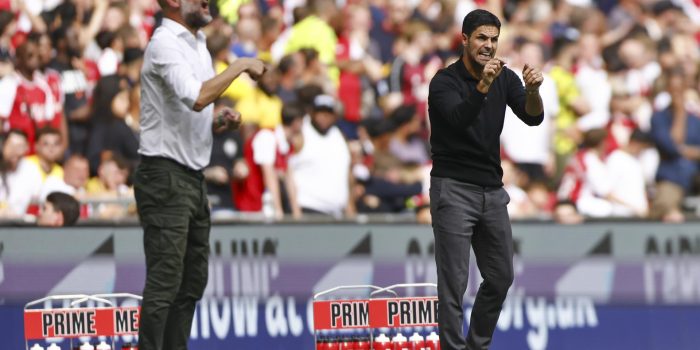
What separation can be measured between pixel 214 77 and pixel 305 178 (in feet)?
18.0

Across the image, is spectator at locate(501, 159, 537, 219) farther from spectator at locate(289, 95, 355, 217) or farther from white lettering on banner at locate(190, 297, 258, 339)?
white lettering on banner at locate(190, 297, 258, 339)

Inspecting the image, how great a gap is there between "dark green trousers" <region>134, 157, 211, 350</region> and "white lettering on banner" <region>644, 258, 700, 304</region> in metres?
4.85

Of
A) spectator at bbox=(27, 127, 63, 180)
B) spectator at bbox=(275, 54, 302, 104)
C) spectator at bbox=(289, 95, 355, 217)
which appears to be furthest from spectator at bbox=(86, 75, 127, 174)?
spectator at bbox=(275, 54, 302, 104)

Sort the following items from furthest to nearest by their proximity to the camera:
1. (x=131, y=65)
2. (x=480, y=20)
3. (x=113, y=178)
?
(x=131, y=65)
(x=113, y=178)
(x=480, y=20)

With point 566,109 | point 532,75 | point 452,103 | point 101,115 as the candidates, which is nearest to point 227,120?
point 452,103

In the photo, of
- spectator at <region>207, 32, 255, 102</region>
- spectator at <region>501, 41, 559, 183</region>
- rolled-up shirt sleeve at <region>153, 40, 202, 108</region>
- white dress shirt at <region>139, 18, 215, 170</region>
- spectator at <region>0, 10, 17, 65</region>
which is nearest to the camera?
rolled-up shirt sleeve at <region>153, 40, 202, 108</region>

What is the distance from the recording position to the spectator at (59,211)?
12.2 m

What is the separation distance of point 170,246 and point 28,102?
622cm

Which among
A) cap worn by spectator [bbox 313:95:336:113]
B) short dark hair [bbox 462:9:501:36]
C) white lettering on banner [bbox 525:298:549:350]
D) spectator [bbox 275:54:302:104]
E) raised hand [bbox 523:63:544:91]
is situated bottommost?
white lettering on banner [bbox 525:298:549:350]

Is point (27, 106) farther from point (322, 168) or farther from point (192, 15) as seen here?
point (192, 15)

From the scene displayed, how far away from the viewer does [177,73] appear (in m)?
8.90

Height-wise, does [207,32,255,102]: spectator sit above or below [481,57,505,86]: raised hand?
above

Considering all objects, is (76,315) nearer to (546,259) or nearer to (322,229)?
(322,229)

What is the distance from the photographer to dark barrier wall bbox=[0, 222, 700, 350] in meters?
11.9
